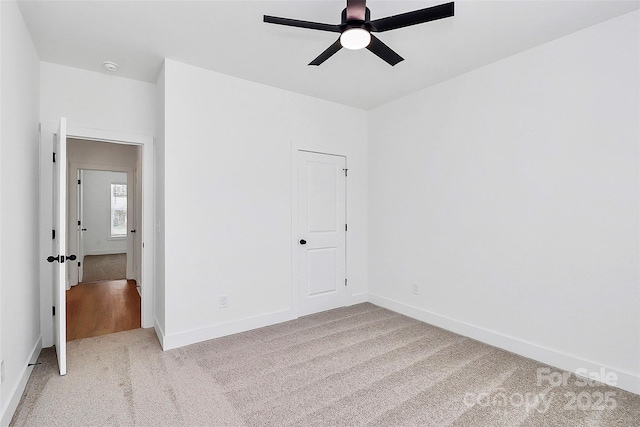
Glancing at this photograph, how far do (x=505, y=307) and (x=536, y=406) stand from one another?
39.8 inches

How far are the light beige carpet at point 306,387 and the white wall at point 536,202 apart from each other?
0.36 meters

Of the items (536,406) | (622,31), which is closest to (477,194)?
(622,31)

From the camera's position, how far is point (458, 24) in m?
2.43

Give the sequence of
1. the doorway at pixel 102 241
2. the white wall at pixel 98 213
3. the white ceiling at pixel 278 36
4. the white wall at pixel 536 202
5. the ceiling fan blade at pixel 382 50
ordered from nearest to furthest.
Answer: the ceiling fan blade at pixel 382 50
the white ceiling at pixel 278 36
the white wall at pixel 536 202
the doorway at pixel 102 241
the white wall at pixel 98 213

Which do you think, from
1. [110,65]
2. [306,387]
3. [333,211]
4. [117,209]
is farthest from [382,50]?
[117,209]

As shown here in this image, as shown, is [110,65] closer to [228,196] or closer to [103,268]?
[228,196]

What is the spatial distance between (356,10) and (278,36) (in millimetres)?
999

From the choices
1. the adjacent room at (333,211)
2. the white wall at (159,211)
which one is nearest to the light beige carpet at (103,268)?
the adjacent room at (333,211)

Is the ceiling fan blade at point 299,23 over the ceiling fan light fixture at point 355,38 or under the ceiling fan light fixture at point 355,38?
over

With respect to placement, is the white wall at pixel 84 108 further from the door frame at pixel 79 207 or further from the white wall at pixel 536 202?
the white wall at pixel 536 202

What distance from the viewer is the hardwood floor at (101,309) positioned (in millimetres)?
3479

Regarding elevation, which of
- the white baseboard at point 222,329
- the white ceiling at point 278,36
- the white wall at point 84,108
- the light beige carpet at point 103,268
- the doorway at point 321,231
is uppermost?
the white ceiling at point 278,36

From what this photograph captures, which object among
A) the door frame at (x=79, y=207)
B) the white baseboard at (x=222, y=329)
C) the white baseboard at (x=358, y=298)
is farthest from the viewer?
the door frame at (x=79, y=207)

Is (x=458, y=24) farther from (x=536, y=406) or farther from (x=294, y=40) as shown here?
(x=536, y=406)
